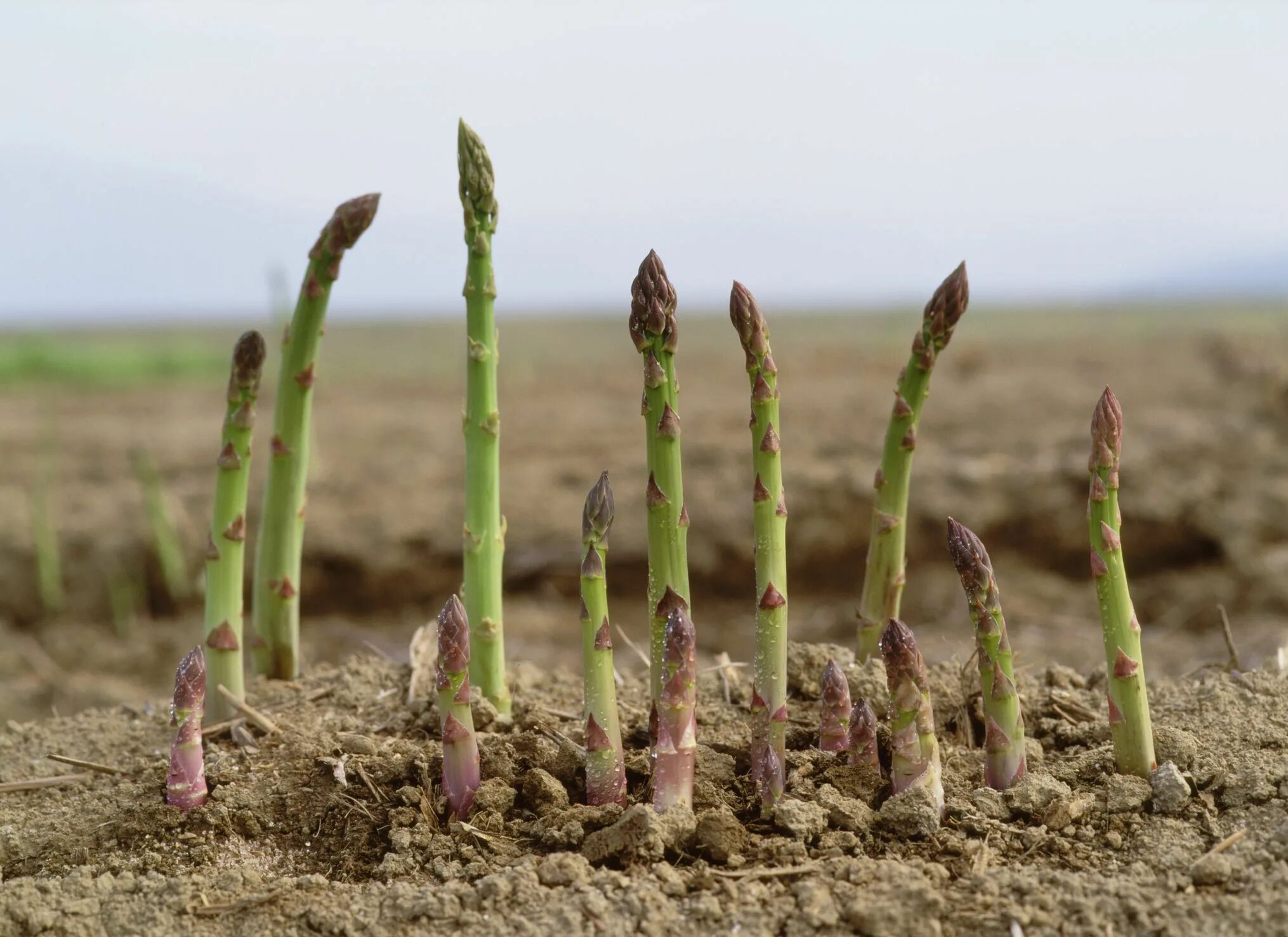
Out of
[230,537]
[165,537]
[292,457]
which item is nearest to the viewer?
[230,537]

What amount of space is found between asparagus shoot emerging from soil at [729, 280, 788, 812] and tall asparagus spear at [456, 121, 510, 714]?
0.71 meters

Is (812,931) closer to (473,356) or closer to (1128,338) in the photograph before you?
(473,356)

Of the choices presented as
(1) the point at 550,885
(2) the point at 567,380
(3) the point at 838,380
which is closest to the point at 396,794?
(1) the point at 550,885

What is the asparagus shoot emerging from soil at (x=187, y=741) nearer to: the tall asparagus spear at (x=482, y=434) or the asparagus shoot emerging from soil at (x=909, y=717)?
the tall asparagus spear at (x=482, y=434)

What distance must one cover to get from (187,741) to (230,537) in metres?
0.65

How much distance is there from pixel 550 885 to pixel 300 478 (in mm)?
1625

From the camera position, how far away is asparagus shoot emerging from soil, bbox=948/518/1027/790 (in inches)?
97.7

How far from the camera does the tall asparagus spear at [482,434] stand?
292 centimetres

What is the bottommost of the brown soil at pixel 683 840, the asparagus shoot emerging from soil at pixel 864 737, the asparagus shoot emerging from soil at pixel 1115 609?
the brown soil at pixel 683 840

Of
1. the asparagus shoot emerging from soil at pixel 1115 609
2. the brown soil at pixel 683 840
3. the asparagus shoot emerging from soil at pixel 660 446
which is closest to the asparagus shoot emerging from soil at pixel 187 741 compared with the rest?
the brown soil at pixel 683 840

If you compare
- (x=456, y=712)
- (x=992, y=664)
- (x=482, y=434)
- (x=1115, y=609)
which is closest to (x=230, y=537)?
(x=482, y=434)

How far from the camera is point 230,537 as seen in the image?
3.18m

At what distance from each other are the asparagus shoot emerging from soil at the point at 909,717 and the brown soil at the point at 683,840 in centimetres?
8

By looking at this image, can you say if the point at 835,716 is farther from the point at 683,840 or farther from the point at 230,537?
the point at 230,537
